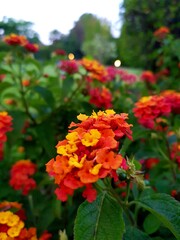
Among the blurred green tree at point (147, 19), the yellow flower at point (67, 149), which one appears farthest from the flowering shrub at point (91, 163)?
the blurred green tree at point (147, 19)

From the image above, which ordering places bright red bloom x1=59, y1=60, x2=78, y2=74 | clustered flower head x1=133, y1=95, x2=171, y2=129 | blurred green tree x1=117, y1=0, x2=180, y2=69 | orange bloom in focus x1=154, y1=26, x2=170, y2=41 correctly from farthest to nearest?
1. blurred green tree x1=117, y1=0, x2=180, y2=69
2. orange bloom in focus x1=154, y1=26, x2=170, y2=41
3. bright red bloom x1=59, y1=60, x2=78, y2=74
4. clustered flower head x1=133, y1=95, x2=171, y2=129

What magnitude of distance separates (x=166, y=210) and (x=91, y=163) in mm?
194

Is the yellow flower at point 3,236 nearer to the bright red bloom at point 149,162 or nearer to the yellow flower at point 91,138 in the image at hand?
the yellow flower at point 91,138

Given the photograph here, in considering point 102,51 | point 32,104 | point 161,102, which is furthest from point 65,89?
point 102,51

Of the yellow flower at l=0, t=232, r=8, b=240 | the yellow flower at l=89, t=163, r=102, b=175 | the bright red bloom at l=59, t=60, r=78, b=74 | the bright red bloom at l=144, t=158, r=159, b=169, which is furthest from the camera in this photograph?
the bright red bloom at l=59, t=60, r=78, b=74

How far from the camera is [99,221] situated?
704 millimetres

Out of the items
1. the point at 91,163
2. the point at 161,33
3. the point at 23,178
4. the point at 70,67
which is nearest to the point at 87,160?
the point at 91,163

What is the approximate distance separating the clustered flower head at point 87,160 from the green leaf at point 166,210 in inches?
4.3

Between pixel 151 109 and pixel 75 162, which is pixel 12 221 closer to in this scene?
pixel 75 162

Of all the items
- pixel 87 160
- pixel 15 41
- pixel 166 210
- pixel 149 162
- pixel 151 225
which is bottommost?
pixel 149 162

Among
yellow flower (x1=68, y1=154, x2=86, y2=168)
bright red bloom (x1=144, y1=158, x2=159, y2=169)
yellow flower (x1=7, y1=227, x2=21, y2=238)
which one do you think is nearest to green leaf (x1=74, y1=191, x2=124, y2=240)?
yellow flower (x1=68, y1=154, x2=86, y2=168)

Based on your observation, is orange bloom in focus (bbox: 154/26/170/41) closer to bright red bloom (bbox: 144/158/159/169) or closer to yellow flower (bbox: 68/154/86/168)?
bright red bloom (bbox: 144/158/159/169)

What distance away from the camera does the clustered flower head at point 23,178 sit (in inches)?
56.7

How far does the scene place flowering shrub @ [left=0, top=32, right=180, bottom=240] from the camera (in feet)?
2.26
